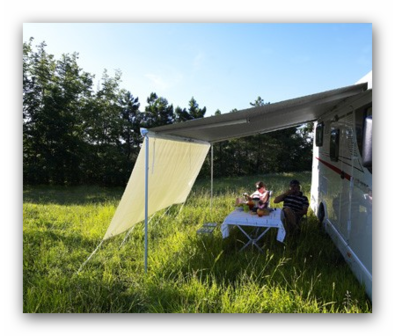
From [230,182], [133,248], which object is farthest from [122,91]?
[133,248]

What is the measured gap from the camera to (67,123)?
22.7 feet

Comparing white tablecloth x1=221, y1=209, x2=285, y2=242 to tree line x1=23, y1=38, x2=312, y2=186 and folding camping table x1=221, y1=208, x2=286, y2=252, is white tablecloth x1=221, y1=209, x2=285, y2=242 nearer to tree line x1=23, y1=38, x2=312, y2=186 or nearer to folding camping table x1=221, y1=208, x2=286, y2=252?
folding camping table x1=221, y1=208, x2=286, y2=252

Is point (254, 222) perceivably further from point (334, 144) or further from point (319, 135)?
point (319, 135)

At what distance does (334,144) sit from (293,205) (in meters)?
1.09

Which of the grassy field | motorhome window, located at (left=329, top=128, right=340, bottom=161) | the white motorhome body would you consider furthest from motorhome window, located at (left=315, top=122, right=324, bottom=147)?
the grassy field

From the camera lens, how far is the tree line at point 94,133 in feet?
16.2

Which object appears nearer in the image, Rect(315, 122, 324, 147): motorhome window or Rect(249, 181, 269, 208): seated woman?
Rect(249, 181, 269, 208): seated woman

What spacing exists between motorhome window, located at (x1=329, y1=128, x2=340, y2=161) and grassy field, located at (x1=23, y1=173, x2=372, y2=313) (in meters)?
1.14

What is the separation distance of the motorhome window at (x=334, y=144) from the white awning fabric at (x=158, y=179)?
2.01m

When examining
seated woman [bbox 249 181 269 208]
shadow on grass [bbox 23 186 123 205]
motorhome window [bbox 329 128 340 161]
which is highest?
motorhome window [bbox 329 128 340 161]

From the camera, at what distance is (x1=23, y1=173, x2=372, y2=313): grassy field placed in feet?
8.10

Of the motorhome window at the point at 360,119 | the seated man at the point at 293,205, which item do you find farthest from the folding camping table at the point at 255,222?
the motorhome window at the point at 360,119
